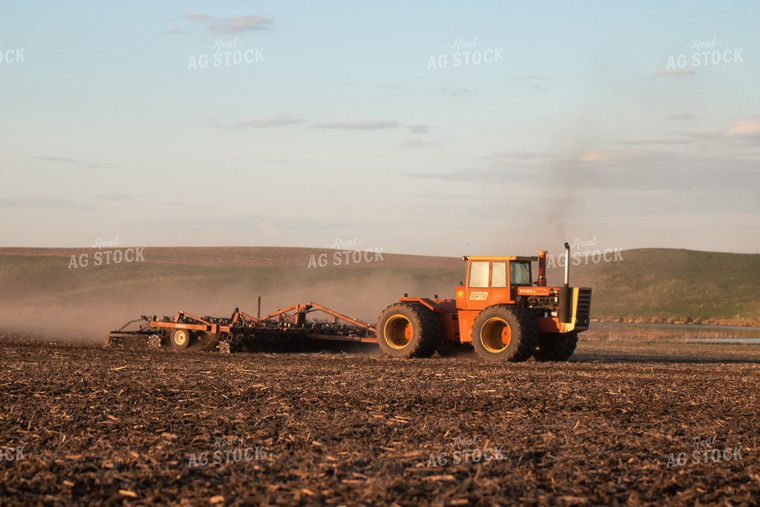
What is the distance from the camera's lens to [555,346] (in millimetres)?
21141

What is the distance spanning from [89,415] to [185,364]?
728 cm

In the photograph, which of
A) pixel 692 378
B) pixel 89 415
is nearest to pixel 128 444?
pixel 89 415

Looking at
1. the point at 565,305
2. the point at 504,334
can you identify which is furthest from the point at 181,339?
the point at 565,305

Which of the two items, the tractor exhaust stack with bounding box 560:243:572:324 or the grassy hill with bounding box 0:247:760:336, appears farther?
the grassy hill with bounding box 0:247:760:336

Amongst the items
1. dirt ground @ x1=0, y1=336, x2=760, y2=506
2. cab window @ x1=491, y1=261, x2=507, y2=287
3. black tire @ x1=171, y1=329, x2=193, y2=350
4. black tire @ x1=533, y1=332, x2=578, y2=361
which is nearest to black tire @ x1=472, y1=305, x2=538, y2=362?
cab window @ x1=491, y1=261, x2=507, y2=287

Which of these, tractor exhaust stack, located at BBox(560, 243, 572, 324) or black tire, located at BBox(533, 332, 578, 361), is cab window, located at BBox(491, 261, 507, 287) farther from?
black tire, located at BBox(533, 332, 578, 361)

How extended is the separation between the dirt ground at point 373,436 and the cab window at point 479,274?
3.40 metres

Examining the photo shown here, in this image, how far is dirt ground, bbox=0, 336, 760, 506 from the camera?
730 centimetres

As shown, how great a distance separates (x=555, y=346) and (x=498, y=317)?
2.28 metres

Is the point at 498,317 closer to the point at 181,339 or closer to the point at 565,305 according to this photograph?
the point at 565,305

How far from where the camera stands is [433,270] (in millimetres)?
81875

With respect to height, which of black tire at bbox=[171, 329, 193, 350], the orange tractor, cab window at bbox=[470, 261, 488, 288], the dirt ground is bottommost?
the dirt ground

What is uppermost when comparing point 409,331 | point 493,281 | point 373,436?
point 493,281

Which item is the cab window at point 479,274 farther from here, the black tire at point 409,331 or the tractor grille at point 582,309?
the tractor grille at point 582,309
